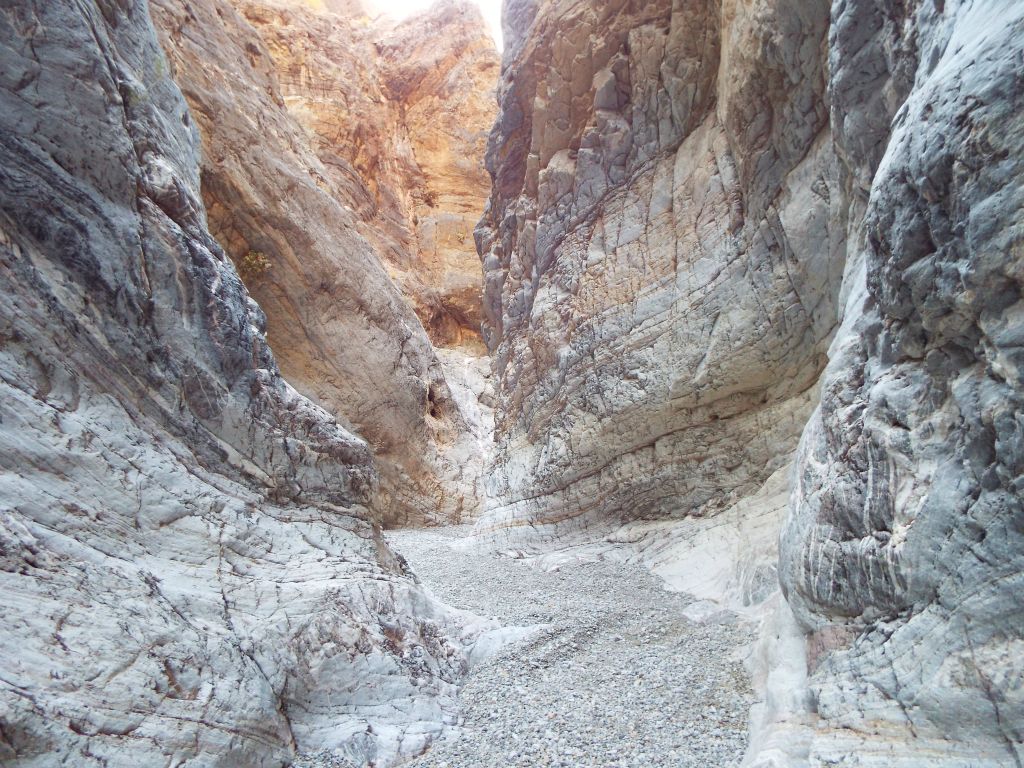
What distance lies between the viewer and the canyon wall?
12.3 ft

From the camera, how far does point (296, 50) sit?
37.7 meters

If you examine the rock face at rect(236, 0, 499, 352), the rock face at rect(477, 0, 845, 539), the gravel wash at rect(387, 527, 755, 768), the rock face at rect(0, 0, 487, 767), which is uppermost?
the rock face at rect(236, 0, 499, 352)

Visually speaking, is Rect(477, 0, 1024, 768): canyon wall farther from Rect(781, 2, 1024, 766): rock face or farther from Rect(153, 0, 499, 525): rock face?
Rect(153, 0, 499, 525): rock face

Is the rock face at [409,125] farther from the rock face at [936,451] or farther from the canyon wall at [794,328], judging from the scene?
the rock face at [936,451]

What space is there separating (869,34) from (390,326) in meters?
18.4

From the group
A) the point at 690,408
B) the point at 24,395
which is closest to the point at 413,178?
the point at 690,408

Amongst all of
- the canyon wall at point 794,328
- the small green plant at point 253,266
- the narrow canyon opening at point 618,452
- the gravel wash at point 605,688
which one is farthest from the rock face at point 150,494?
the small green plant at point 253,266

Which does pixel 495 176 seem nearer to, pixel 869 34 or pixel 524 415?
pixel 524 415

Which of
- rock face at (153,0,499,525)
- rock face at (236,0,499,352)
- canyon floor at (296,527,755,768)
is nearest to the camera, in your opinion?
canyon floor at (296,527,755,768)

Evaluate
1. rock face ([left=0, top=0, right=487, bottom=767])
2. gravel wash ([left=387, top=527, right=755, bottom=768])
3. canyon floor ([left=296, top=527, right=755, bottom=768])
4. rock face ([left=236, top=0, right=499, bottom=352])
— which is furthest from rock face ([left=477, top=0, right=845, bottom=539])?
rock face ([left=236, top=0, right=499, bottom=352])

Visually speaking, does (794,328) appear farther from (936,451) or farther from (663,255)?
(936,451)

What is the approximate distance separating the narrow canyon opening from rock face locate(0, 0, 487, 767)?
0.04 meters

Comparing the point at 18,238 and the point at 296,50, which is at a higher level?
the point at 296,50

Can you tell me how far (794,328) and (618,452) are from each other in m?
5.84
